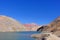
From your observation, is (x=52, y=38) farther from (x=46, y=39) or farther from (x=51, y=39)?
(x=46, y=39)

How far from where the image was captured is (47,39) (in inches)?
1090

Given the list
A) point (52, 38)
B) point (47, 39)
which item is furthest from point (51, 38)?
point (47, 39)

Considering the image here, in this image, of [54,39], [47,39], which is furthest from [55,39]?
[47,39]

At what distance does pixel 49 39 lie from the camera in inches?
1116

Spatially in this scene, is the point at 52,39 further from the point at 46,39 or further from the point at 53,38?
the point at 46,39

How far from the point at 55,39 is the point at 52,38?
514 millimetres

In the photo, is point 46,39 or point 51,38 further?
point 51,38

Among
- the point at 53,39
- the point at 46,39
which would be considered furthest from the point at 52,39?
the point at 46,39

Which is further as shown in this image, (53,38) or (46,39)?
(53,38)

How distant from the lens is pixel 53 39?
29047 millimetres

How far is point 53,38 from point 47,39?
84.3 inches

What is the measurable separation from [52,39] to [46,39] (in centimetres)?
227

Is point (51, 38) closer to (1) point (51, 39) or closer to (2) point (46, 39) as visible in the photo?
(1) point (51, 39)

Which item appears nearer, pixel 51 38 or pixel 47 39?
pixel 47 39
